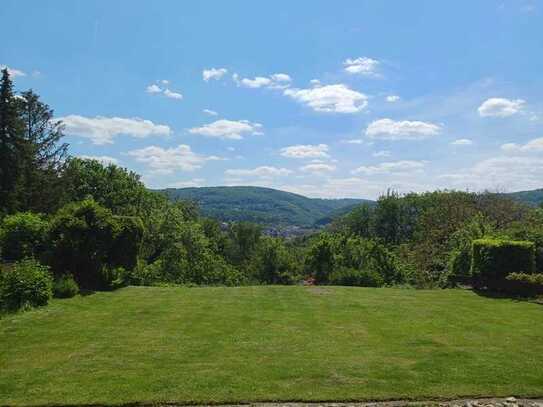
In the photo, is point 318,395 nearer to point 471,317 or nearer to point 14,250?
point 471,317

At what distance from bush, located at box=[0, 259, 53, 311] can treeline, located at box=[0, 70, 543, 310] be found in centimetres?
3

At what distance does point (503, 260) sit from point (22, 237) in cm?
1837

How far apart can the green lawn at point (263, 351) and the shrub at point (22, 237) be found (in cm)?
544

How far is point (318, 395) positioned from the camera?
6609 mm

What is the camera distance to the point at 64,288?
549 inches

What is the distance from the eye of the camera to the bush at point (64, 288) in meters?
13.9

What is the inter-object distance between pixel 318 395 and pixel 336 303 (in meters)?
7.68

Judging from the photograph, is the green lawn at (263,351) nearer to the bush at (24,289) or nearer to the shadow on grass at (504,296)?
the bush at (24,289)

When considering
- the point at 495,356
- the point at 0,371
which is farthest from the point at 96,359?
the point at 495,356

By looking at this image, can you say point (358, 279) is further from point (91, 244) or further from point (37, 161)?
point (37, 161)

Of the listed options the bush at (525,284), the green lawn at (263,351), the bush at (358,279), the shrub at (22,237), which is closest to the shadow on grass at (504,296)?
the bush at (525,284)

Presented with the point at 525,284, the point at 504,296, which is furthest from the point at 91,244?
the point at 525,284

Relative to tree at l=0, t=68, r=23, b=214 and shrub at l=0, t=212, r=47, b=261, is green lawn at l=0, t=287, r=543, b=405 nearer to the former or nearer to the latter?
shrub at l=0, t=212, r=47, b=261

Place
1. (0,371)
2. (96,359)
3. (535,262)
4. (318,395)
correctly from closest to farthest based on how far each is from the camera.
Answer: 1. (318,395)
2. (0,371)
3. (96,359)
4. (535,262)
